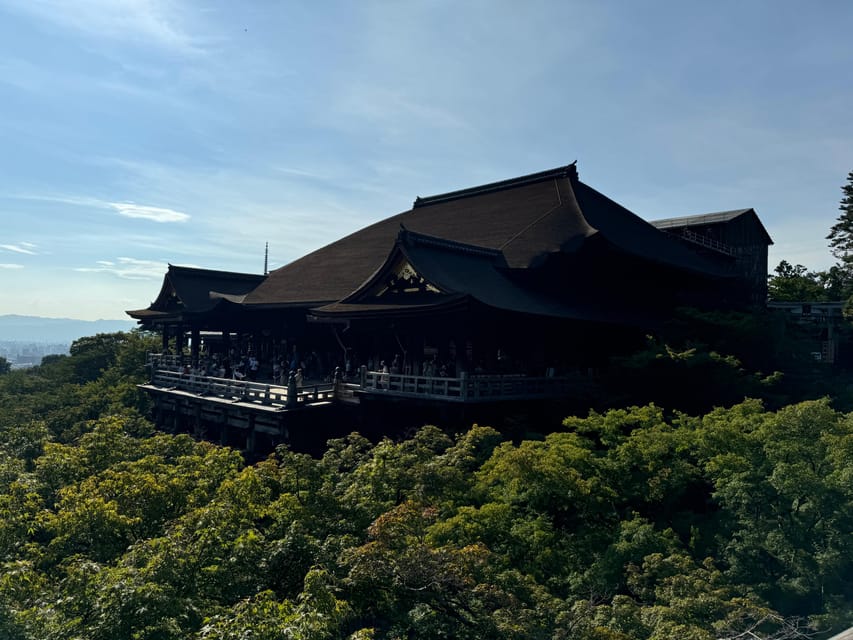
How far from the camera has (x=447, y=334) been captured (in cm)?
2200

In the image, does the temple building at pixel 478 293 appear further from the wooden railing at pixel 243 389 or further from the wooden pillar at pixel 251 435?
the wooden pillar at pixel 251 435

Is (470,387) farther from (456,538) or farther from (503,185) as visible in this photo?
(503,185)

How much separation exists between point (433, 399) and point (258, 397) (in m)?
7.53

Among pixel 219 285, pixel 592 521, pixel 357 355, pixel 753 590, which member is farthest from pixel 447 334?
pixel 219 285

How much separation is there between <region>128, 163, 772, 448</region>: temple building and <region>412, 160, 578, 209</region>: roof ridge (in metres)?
0.08

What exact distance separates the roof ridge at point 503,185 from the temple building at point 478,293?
0.08 m

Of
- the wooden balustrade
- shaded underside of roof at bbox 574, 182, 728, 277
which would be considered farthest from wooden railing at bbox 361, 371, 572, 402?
shaded underside of roof at bbox 574, 182, 728, 277

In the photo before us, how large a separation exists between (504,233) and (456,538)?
20.3 metres

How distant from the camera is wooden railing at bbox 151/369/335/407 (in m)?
21.2

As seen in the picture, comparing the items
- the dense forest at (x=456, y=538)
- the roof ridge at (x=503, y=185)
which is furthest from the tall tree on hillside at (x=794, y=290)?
the dense forest at (x=456, y=538)

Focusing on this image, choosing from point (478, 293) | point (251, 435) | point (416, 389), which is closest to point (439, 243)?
point (478, 293)

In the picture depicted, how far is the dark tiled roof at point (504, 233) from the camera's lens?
87.2ft

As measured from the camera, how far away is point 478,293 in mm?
20672

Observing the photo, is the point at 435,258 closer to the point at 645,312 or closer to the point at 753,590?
the point at 645,312
